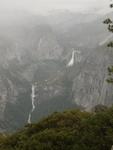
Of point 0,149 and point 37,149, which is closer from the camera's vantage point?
point 37,149

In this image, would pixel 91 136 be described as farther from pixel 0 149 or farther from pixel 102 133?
pixel 0 149

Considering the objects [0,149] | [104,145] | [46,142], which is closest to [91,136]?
[104,145]

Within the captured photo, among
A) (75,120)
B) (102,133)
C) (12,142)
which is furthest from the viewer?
(75,120)

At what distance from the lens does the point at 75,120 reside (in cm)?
10594

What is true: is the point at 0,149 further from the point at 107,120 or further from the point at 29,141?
the point at 107,120

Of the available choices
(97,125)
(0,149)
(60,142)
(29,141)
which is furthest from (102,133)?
(0,149)

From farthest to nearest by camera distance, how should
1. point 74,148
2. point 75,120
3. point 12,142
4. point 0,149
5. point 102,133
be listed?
point 75,120
point 12,142
point 0,149
point 102,133
point 74,148

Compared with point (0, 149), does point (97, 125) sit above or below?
above

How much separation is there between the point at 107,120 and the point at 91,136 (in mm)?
7720

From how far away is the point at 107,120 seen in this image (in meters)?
86.7

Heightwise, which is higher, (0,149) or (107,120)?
(107,120)

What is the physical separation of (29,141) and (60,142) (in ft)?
19.6

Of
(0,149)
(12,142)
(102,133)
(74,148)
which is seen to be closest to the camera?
(74,148)

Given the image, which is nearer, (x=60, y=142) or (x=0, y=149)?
(x=60, y=142)
